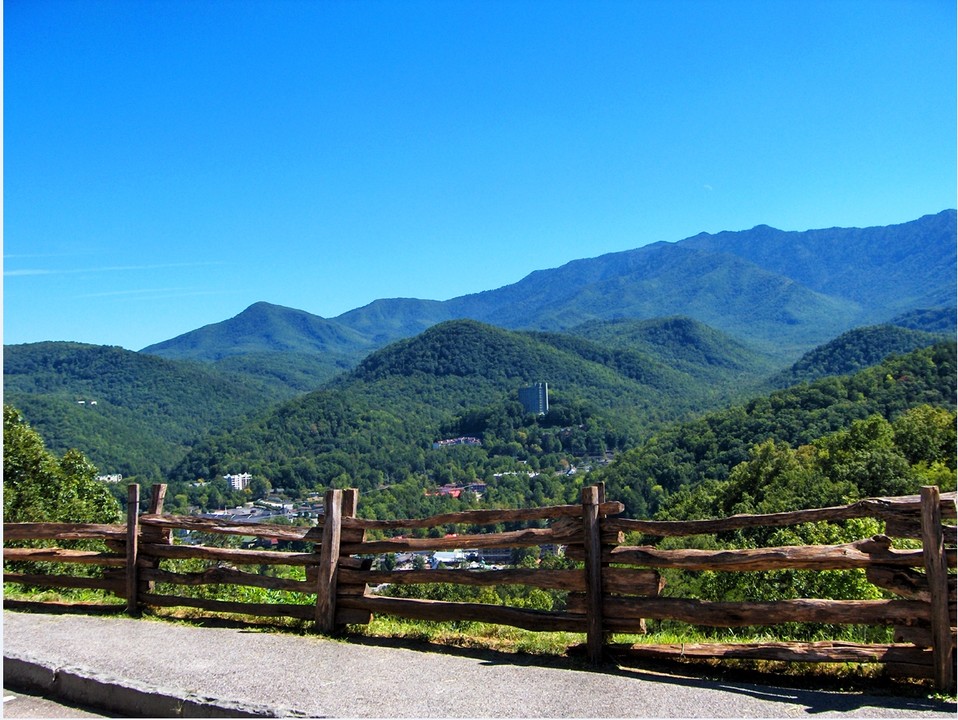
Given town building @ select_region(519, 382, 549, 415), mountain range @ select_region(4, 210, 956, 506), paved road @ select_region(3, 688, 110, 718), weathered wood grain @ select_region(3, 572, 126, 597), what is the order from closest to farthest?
1. paved road @ select_region(3, 688, 110, 718)
2. weathered wood grain @ select_region(3, 572, 126, 597)
3. mountain range @ select_region(4, 210, 956, 506)
4. town building @ select_region(519, 382, 549, 415)

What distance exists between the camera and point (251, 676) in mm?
5938

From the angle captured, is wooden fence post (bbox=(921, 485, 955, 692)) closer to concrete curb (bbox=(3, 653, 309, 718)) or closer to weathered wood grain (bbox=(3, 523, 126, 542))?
concrete curb (bbox=(3, 653, 309, 718))

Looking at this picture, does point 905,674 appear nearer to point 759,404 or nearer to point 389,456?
point 759,404

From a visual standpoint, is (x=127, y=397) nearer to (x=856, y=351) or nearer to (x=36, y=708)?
(x=856, y=351)

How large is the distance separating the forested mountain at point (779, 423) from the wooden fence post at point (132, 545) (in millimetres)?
49785

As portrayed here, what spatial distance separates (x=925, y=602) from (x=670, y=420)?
408 feet

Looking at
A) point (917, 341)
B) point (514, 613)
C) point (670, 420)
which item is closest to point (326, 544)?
point (514, 613)

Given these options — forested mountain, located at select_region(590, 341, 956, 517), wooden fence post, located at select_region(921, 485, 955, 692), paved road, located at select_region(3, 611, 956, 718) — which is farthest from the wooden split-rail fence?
forested mountain, located at select_region(590, 341, 956, 517)

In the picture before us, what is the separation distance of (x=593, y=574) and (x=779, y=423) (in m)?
63.1

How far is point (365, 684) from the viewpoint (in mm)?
5727

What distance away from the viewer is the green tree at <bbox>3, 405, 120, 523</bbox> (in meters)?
18.4

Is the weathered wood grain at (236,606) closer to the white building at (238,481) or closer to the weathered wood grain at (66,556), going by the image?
the weathered wood grain at (66,556)

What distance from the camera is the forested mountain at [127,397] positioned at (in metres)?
101

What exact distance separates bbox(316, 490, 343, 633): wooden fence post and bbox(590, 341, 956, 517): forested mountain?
165ft
